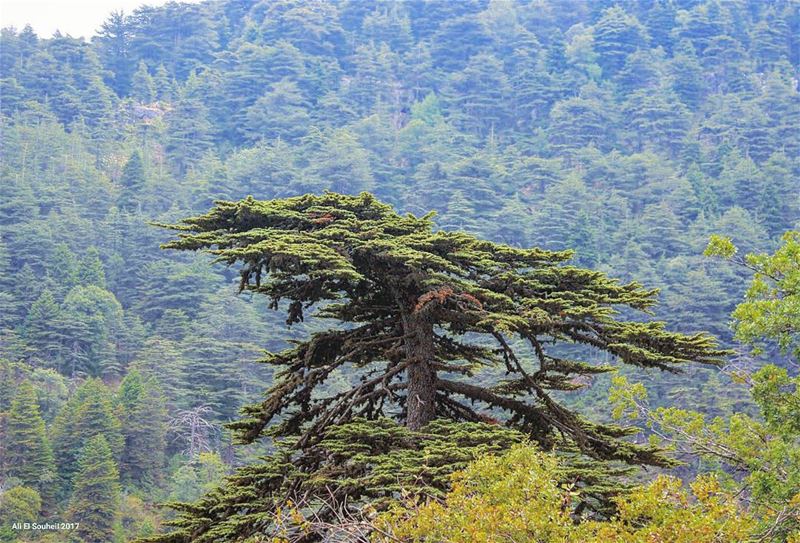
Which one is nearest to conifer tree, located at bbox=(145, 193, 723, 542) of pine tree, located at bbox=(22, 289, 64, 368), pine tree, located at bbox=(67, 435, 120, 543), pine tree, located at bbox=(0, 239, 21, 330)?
pine tree, located at bbox=(67, 435, 120, 543)

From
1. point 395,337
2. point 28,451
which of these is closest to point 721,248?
point 395,337

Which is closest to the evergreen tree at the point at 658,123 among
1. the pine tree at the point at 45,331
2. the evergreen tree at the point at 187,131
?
the evergreen tree at the point at 187,131

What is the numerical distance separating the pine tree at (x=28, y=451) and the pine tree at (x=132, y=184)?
33934 millimetres

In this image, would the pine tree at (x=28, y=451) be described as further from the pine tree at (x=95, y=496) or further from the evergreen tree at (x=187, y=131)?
the evergreen tree at (x=187, y=131)

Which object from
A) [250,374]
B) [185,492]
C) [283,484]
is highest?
→ [283,484]

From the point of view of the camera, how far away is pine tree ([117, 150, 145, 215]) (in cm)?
7394

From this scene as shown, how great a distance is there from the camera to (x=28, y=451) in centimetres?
3962

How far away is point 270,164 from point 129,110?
75.0 ft

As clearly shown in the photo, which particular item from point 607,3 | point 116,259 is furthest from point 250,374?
point 607,3

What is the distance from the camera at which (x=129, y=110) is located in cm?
9662

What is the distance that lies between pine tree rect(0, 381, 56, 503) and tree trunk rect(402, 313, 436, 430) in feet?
96.3

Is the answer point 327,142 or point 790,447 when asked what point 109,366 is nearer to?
point 327,142

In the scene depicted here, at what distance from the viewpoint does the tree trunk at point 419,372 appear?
12.6 meters

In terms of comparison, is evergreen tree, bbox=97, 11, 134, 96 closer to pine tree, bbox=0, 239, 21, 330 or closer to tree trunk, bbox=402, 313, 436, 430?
pine tree, bbox=0, 239, 21, 330
